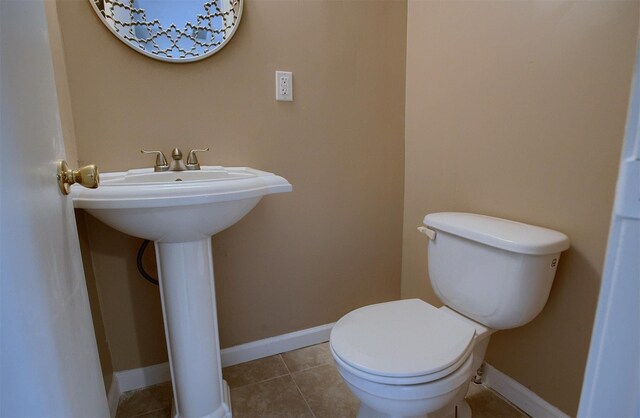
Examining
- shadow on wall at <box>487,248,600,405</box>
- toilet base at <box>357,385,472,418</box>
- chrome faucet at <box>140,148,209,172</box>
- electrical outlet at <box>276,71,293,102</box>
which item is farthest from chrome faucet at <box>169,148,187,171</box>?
shadow on wall at <box>487,248,600,405</box>

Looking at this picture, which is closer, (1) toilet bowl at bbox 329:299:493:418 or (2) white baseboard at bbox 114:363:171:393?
(1) toilet bowl at bbox 329:299:493:418

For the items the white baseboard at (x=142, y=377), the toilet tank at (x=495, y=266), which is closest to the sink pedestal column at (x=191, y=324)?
the white baseboard at (x=142, y=377)

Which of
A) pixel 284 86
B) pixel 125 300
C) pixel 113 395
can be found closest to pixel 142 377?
pixel 113 395

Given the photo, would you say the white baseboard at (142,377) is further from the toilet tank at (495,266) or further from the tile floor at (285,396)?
the toilet tank at (495,266)

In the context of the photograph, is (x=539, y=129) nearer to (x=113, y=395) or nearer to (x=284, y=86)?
(x=284, y=86)

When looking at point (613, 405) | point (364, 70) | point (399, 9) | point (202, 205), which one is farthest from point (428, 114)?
point (613, 405)

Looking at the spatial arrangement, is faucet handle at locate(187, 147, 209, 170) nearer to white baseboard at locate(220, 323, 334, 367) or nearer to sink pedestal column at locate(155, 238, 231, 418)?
sink pedestal column at locate(155, 238, 231, 418)

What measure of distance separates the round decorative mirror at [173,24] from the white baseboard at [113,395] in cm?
116

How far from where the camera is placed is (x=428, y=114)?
57.4 inches

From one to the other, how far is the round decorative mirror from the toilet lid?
3.45 ft

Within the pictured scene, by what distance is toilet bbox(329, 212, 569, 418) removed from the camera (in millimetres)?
813

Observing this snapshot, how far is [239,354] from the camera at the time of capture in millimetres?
1455

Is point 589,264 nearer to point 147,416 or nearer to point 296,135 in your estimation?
point 296,135

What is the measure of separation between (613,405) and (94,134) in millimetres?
1360
